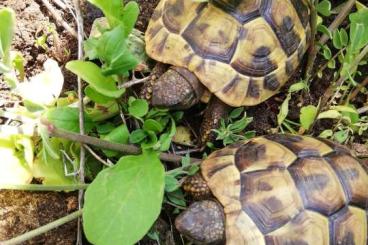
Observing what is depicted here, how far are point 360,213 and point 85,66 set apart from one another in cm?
103

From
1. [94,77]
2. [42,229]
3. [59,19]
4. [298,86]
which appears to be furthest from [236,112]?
[42,229]

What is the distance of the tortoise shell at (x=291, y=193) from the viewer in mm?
1772

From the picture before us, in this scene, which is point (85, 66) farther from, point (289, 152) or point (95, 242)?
point (289, 152)

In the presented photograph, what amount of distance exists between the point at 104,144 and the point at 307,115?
0.78 meters

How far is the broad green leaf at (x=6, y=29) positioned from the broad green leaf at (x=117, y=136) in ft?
1.51

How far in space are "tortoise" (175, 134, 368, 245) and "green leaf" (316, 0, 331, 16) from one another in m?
0.60

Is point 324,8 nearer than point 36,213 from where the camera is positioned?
No

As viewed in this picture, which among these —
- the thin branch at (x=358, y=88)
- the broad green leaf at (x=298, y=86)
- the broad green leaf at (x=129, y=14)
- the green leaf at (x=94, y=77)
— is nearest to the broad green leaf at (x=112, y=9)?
the broad green leaf at (x=129, y=14)

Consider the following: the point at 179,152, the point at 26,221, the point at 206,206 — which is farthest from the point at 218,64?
the point at 26,221

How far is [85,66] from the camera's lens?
172cm

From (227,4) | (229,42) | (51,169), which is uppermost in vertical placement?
(227,4)

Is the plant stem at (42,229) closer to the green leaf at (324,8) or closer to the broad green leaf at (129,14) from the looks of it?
the broad green leaf at (129,14)

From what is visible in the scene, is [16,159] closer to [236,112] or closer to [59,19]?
[59,19]

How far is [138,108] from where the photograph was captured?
6.32 feet
